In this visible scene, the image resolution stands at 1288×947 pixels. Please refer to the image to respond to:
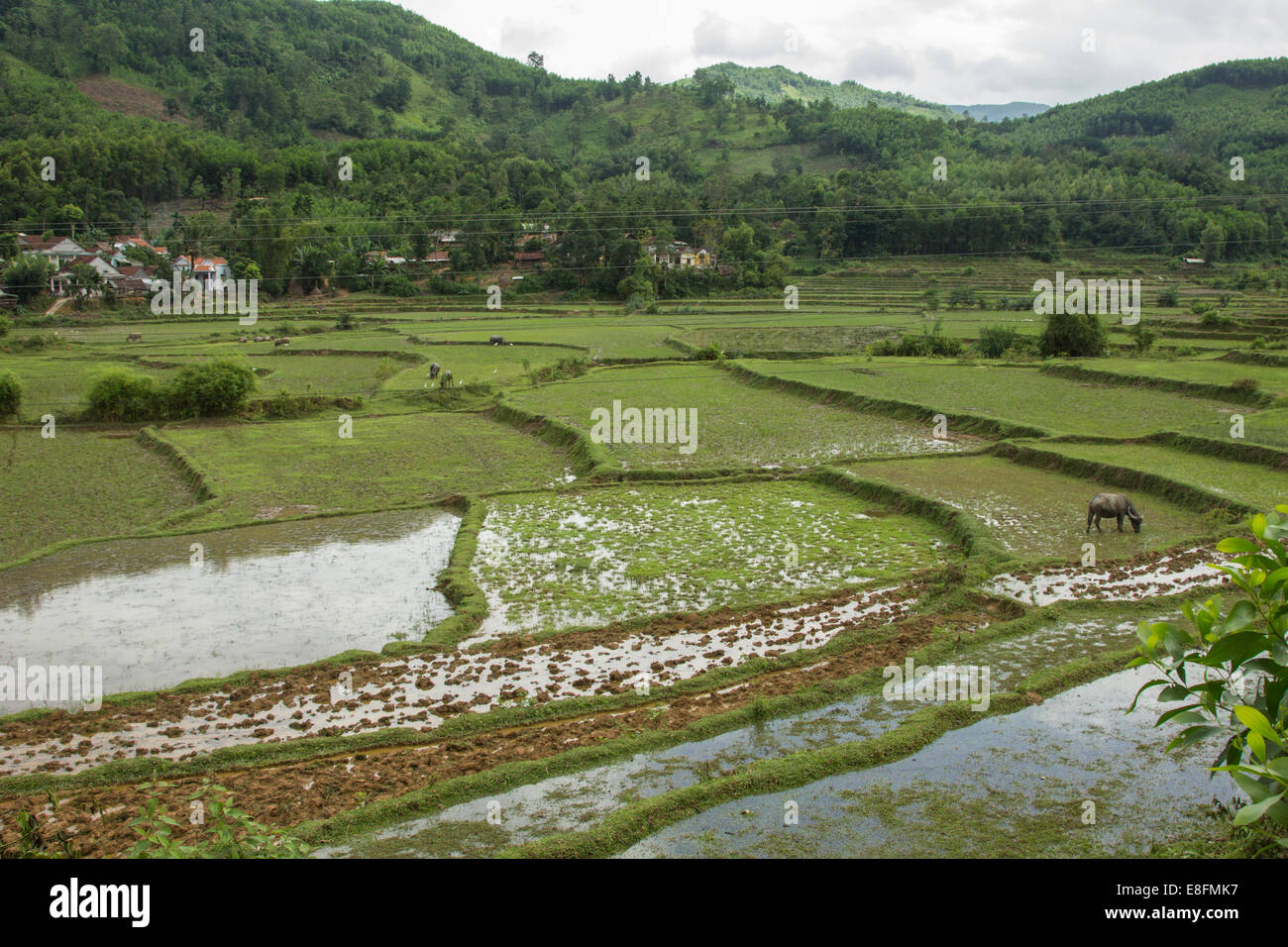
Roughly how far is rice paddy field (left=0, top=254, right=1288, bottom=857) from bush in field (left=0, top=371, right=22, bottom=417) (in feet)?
1.95

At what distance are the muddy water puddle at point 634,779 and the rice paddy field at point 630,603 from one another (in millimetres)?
45

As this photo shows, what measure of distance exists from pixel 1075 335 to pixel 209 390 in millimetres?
31346

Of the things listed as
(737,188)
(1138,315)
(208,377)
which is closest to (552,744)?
(208,377)

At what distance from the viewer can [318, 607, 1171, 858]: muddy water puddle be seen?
7.34 m

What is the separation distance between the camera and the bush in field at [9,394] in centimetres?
2694

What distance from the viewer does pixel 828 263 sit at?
225ft

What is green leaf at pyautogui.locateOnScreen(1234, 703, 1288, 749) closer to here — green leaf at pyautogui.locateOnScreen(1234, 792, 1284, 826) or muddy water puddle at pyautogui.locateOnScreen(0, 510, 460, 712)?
green leaf at pyautogui.locateOnScreen(1234, 792, 1284, 826)

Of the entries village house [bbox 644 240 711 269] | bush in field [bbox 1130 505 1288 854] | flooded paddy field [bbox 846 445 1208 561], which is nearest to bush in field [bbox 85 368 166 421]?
flooded paddy field [bbox 846 445 1208 561]

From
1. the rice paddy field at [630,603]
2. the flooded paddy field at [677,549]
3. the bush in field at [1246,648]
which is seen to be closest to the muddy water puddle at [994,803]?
the rice paddy field at [630,603]

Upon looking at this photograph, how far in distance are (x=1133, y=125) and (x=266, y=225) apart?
359 feet

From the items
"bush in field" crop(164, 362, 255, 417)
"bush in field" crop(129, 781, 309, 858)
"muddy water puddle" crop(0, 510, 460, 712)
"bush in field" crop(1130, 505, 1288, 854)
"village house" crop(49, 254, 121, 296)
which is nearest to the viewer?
"bush in field" crop(1130, 505, 1288, 854)

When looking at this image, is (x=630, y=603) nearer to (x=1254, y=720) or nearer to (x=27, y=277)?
(x=1254, y=720)

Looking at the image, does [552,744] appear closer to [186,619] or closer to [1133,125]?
[186,619]

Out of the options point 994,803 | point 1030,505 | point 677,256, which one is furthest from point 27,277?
point 994,803
